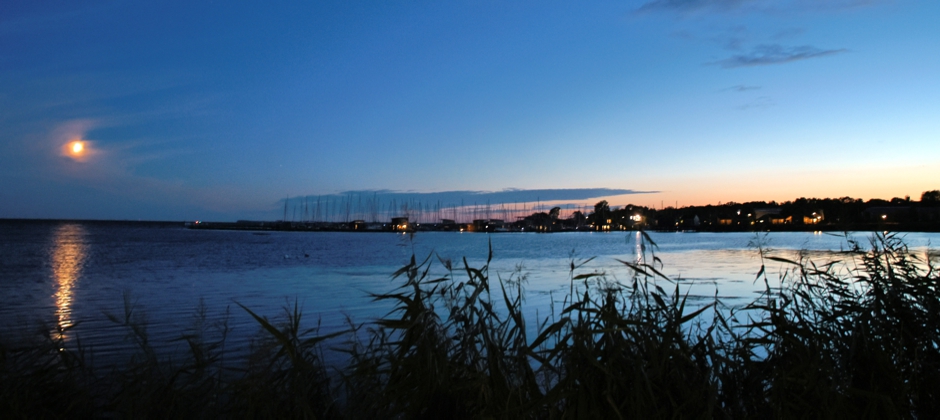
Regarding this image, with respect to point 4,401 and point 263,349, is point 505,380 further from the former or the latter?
point 4,401

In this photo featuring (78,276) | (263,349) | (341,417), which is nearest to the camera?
(263,349)

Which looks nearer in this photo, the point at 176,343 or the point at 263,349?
the point at 263,349

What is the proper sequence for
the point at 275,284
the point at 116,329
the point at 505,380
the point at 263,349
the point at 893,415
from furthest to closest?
the point at 275,284 < the point at 116,329 < the point at 263,349 < the point at 505,380 < the point at 893,415

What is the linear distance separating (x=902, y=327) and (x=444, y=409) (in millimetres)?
4136

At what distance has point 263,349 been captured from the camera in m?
5.22

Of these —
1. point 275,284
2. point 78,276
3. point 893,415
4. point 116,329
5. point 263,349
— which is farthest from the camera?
point 78,276

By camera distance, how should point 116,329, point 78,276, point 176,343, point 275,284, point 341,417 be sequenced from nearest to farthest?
1. point 341,417
2. point 176,343
3. point 116,329
4. point 275,284
5. point 78,276

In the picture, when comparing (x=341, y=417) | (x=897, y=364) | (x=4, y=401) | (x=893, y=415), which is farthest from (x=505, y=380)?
(x=4, y=401)

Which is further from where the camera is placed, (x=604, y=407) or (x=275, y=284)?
Answer: (x=275, y=284)

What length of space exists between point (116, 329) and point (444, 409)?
11205 millimetres

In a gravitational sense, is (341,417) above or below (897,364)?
below

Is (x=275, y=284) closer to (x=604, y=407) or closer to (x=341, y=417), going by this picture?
(x=341, y=417)

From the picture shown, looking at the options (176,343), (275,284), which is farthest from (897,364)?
(275,284)

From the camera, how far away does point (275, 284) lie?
25.8 meters
